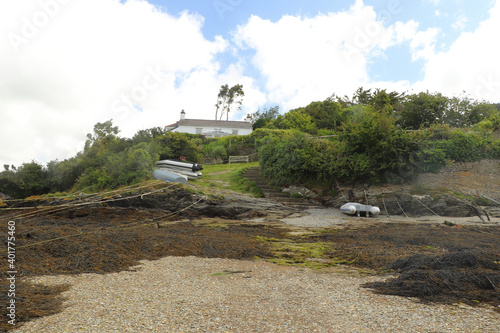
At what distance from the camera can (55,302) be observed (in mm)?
3889

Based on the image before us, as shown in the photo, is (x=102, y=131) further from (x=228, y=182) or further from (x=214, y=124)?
(x=214, y=124)

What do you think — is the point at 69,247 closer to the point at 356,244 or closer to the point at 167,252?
the point at 167,252

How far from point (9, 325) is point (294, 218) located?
11594 mm

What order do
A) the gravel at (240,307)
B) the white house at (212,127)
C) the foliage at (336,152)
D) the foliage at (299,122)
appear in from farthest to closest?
the white house at (212,127) < the foliage at (299,122) < the foliage at (336,152) < the gravel at (240,307)

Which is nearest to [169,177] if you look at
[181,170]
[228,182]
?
[181,170]

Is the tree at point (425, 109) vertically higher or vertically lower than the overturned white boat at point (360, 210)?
higher

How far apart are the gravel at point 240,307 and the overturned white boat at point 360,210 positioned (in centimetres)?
970

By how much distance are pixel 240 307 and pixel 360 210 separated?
40.3ft

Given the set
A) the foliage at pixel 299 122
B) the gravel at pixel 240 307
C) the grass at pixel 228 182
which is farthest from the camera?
the foliage at pixel 299 122

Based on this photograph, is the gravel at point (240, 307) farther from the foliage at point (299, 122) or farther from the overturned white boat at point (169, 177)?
the foliage at point (299, 122)

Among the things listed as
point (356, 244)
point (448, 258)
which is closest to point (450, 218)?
point (356, 244)

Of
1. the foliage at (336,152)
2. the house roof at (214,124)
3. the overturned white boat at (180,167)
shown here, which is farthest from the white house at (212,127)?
the overturned white boat at (180,167)

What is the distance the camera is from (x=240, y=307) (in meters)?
4.06

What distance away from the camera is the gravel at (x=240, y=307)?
343 centimetres
